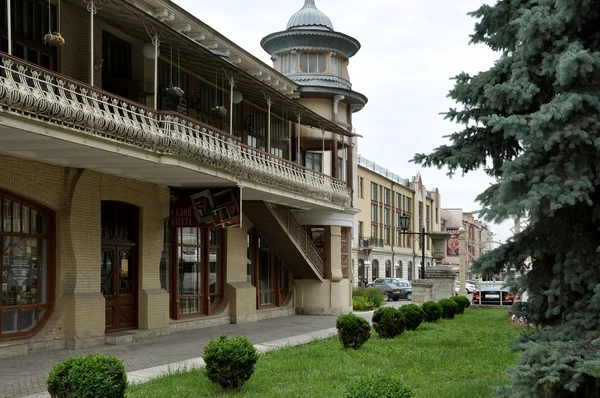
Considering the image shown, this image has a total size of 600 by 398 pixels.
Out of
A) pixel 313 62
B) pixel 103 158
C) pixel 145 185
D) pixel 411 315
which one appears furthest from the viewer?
pixel 313 62

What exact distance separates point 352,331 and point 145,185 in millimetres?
7122

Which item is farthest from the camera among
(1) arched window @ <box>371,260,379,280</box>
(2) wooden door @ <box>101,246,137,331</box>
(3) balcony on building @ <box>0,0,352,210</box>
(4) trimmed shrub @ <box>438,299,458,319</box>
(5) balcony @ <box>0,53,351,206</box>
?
(1) arched window @ <box>371,260,379,280</box>

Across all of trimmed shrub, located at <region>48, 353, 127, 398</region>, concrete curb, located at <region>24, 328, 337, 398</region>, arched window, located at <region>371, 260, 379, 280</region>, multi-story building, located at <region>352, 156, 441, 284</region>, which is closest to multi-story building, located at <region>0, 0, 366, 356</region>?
concrete curb, located at <region>24, 328, 337, 398</region>

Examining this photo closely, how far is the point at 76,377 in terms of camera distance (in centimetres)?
886

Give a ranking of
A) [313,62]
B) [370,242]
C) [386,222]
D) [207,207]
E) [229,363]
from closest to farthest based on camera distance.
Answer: [229,363]
[207,207]
[313,62]
[370,242]
[386,222]

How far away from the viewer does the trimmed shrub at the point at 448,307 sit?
26.9 meters

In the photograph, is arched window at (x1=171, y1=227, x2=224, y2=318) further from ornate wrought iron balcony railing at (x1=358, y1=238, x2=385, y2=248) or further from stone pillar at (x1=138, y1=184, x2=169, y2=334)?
ornate wrought iron balcony railing at (x1=358, y1=238, x2=385, y2=248)

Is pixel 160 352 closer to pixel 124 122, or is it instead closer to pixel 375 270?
pixel 124 122

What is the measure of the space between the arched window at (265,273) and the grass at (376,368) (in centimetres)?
867

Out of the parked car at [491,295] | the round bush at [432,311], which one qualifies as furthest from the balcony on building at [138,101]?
the parked car at [491,295]

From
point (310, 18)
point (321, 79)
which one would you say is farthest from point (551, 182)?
point (310, 18)

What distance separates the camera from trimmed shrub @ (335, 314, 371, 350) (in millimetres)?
16495

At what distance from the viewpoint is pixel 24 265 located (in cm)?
1588

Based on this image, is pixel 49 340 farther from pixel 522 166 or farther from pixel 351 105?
pixel 351 105
